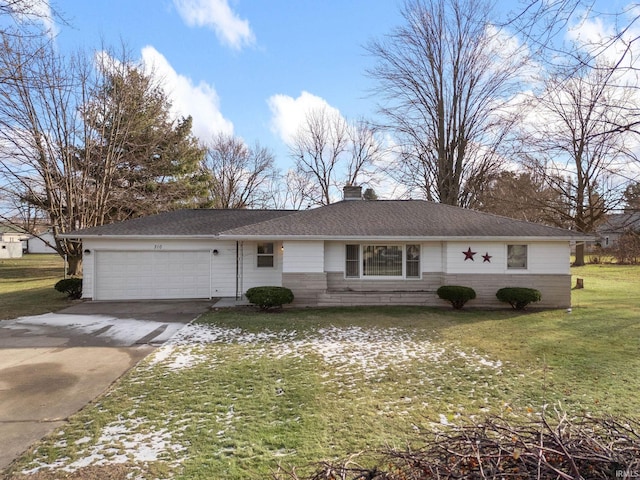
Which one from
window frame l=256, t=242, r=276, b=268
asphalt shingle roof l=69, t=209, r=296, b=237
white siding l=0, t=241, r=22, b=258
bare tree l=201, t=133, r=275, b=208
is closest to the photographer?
asphalt shingle roof l=69, t=209, r=296, b=237

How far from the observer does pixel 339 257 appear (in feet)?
41.7

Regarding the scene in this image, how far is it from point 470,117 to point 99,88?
21.5 metres

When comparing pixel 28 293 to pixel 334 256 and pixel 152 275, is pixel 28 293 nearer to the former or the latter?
pixel 152 275

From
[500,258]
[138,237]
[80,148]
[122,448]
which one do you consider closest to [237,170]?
[80,148]

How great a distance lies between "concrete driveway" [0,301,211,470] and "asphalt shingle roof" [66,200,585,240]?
10.1 ft

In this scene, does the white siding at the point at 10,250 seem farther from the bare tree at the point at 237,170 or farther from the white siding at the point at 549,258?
the white siding at the point at 549,258

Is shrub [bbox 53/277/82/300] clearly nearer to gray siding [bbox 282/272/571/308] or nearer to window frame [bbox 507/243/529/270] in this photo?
gray siding [bbox 282/272/571/308]

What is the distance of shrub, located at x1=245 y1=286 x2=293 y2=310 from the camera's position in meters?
11.4

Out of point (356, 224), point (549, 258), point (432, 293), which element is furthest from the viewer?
point (356, 224)

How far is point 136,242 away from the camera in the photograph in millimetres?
13391

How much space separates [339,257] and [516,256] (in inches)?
238

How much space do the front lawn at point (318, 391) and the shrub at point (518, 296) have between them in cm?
179

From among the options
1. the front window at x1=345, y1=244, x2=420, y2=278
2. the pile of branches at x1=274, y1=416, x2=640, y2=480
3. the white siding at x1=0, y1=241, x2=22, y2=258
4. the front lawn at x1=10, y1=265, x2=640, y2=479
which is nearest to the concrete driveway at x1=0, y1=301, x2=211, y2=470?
the front lawn at x1=10, y1=265, x2=640, y2=479

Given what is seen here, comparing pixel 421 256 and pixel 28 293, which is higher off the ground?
pixel 421 256
